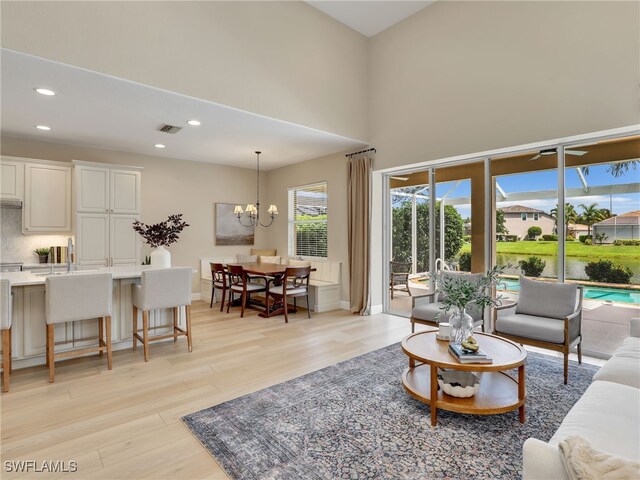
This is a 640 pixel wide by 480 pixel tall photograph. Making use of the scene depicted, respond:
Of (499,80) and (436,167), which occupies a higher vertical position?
(499,80)

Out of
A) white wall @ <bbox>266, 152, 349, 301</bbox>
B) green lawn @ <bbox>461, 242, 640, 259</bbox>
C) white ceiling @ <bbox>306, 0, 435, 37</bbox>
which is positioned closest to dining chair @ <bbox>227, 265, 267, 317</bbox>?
white wall @ <bbox>266, 152, 349, 301</bbox>

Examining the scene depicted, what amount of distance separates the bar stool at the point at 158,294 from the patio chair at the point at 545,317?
344 centimetres

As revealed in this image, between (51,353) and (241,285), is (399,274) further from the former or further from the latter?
(51,353)

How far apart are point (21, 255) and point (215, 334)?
3429mm

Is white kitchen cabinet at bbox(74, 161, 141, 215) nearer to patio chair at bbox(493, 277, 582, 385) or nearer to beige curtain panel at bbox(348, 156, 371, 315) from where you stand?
beige curtain panel at bbox(348, 156, 371, 315)

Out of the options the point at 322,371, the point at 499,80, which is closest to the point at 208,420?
the point at 322,371

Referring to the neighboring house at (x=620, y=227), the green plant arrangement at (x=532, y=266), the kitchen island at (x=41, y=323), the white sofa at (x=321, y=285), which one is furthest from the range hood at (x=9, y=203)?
the neighboring house at (x=620, y=227)

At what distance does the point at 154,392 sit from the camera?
293cm

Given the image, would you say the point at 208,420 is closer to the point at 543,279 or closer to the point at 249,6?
the point at 543,279

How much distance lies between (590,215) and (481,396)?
270cm

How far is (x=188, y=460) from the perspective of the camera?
2.06 meters

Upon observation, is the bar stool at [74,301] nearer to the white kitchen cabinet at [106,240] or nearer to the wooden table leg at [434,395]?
the white kitchen cabinet at [106,240]

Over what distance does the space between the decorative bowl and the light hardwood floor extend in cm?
132

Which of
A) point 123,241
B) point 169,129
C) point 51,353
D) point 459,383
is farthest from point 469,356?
point 123,241
